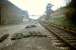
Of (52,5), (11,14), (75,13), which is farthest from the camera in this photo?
(52,5)

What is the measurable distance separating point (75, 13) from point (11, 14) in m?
20.4

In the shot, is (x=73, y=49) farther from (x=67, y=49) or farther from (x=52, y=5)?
(x=52, y=5)

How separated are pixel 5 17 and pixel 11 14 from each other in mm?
3904

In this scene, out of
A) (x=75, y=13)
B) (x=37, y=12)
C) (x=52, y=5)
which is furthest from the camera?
(x=37, y=12)

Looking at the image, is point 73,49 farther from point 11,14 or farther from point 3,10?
point 11,14

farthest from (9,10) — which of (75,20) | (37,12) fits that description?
(37,12)

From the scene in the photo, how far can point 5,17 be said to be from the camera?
96.2ft

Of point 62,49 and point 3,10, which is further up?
point 3,10

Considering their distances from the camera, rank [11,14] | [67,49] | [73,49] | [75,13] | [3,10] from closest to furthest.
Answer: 1. [73,49]
2. [67,49]
3. [75,13]
4. [3,10]
5. [11,14]

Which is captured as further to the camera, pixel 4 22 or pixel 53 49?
pixel 4 22

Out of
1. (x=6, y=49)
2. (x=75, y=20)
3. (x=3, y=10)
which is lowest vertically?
(x=6, y=49)

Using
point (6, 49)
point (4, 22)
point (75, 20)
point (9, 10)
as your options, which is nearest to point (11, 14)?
point (9, 10)

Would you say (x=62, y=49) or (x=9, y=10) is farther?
(x=9, y=10)

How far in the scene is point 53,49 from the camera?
20.1 ft
